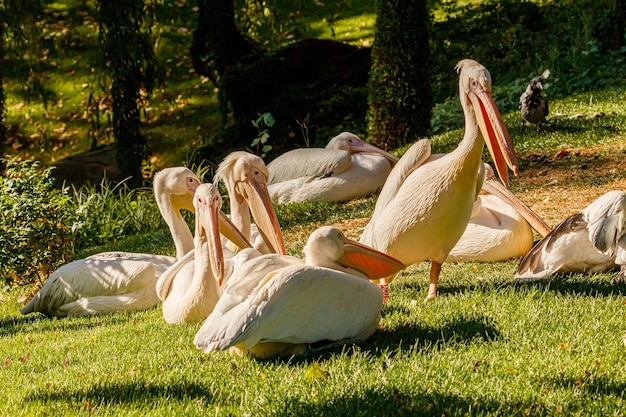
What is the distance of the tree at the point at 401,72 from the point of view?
38.3 ft

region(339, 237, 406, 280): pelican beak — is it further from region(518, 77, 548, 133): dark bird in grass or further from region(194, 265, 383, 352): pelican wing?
region(518, 77, 548, 133): dark bird in grass

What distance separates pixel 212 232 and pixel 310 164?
174 inches

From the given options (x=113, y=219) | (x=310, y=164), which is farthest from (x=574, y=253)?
(x=113, y=219)

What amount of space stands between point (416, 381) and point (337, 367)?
397mm

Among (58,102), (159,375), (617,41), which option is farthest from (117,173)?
(159,375)

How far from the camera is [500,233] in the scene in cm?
681

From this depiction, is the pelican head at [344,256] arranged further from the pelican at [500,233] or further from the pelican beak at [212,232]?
the pelican at [500,233]

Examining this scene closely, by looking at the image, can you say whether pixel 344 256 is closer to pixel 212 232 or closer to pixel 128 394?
pixel 212 232

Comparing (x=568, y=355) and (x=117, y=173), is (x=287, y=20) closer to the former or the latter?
(x=117, y=173)

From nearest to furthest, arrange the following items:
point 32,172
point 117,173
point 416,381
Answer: point 416,381, point 32,172, point 117,173

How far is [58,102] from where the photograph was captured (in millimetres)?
17688

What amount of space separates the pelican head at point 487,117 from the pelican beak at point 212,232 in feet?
5.21

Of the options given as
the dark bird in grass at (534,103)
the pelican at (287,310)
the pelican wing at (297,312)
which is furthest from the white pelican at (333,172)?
the pelican wing at (297,312)

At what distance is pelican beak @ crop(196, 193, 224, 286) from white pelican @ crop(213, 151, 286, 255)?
0.74 meters
